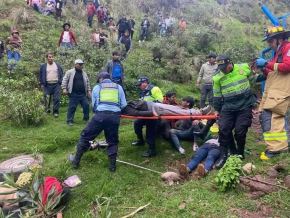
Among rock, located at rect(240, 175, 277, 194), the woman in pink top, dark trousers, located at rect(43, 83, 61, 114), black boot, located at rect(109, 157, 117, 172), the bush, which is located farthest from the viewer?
the woman in pink top

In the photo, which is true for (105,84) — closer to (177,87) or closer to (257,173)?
(257,173)

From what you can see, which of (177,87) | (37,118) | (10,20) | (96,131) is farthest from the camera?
(10,20)

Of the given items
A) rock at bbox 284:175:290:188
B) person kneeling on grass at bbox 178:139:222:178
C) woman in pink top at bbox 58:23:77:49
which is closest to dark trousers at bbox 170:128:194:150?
person kneeling on grass at bbox 178:139:222:178

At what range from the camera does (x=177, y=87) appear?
1495 cm

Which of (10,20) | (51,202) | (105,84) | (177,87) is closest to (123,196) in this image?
(51,202)

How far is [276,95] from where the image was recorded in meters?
7.18

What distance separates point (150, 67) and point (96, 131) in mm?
8497

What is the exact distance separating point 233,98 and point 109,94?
211 cm

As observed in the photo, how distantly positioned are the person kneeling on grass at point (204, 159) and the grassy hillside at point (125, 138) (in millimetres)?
249

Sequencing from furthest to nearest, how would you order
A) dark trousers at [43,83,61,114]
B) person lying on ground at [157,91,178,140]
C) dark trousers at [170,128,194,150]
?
dark trousers at [43,83,61,114], person lying on ground at [157,91,178,140], dark trousers at [170,128,194,150]

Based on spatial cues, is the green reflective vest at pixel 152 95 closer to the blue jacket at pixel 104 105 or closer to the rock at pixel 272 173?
the blue jacket at pixel 104 105

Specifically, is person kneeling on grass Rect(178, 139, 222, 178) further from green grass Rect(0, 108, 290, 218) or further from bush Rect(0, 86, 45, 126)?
bush Rect(0, 86, 45, 126)

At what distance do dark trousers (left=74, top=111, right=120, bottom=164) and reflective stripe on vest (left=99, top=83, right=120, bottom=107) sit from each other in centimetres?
19

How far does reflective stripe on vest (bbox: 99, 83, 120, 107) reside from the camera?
7230 mm
